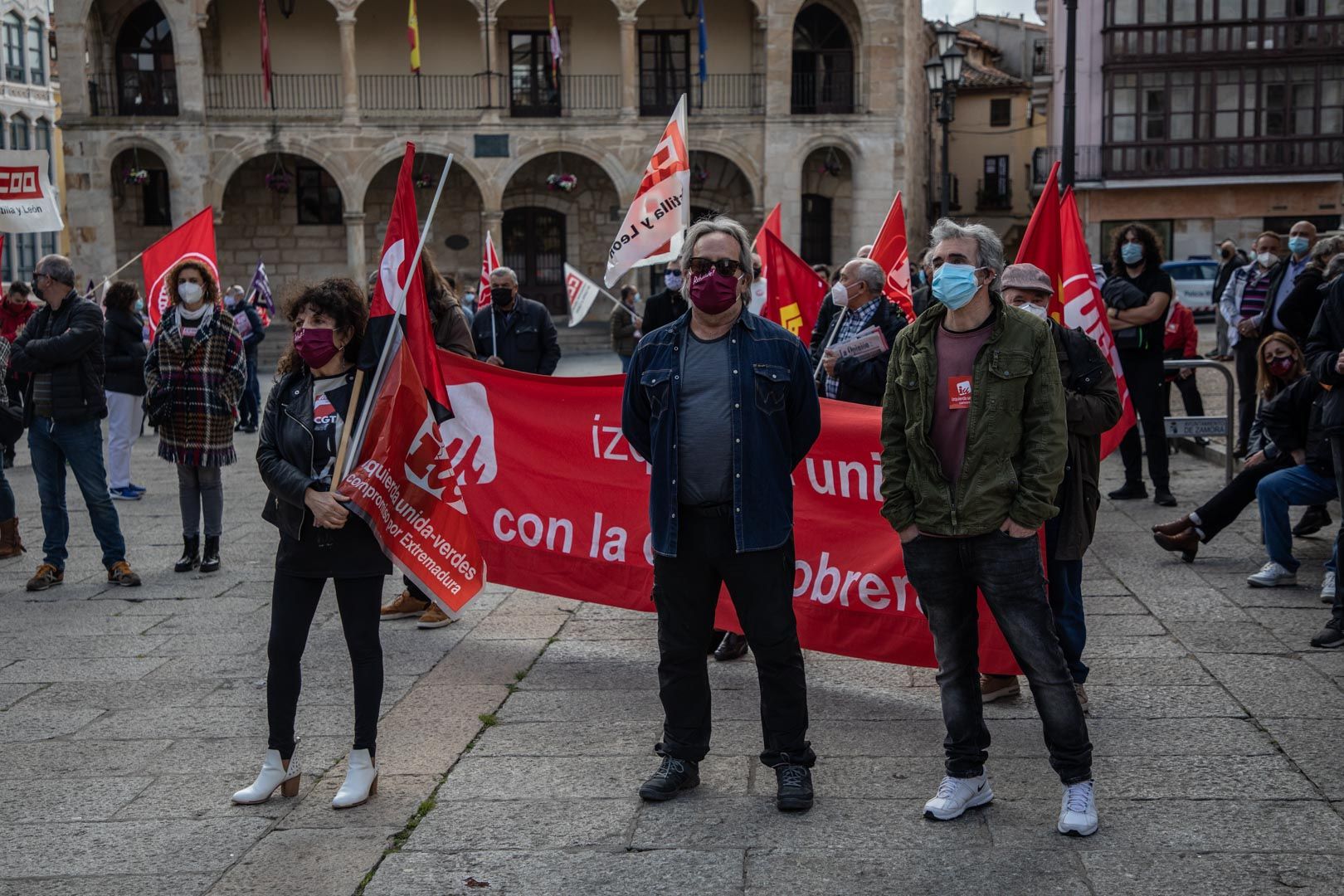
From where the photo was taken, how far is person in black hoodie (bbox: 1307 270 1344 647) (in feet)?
21.2

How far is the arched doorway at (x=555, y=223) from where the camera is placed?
115ft

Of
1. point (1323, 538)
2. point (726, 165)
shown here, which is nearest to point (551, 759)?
point (1323, 538)

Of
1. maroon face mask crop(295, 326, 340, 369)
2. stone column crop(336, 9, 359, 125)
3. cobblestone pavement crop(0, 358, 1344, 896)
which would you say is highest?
stone column crop(336, 9, 359, 125)

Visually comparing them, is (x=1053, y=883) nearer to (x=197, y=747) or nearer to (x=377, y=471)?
(x=377, y=471)

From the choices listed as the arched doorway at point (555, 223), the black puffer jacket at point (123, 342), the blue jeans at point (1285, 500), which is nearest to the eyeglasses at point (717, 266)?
the blue jeans at point (1285, 500)

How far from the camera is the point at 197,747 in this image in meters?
5.51

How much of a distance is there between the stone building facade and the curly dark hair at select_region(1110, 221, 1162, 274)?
917 inches

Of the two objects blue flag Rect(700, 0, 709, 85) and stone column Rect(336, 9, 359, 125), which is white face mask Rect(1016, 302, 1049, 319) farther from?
stone column Rect(336, 9, 359, 125)

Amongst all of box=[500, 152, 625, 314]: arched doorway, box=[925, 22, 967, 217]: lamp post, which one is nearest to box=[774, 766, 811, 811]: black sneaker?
box=[925, 22, 967, 217]: lamp post

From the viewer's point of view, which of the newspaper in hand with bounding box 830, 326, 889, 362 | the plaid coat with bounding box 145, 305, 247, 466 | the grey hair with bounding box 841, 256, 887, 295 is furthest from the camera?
the plaid coat with bounding box 145, 305, 247, 466

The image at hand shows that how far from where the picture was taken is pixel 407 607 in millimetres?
7609

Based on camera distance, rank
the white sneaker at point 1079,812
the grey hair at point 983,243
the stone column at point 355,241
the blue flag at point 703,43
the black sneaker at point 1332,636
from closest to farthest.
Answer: the white sneaker at point 1079,812 → the grey hair at point 983,243 → the black sneaker at point 1332,636 → the blue flag at point 703,43 → the stone column at point 355,241

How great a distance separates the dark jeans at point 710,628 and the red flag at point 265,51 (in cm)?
3011

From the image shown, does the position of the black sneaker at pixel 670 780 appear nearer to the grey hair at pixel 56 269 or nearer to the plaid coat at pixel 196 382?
the plaid coat at pixel 196 382
